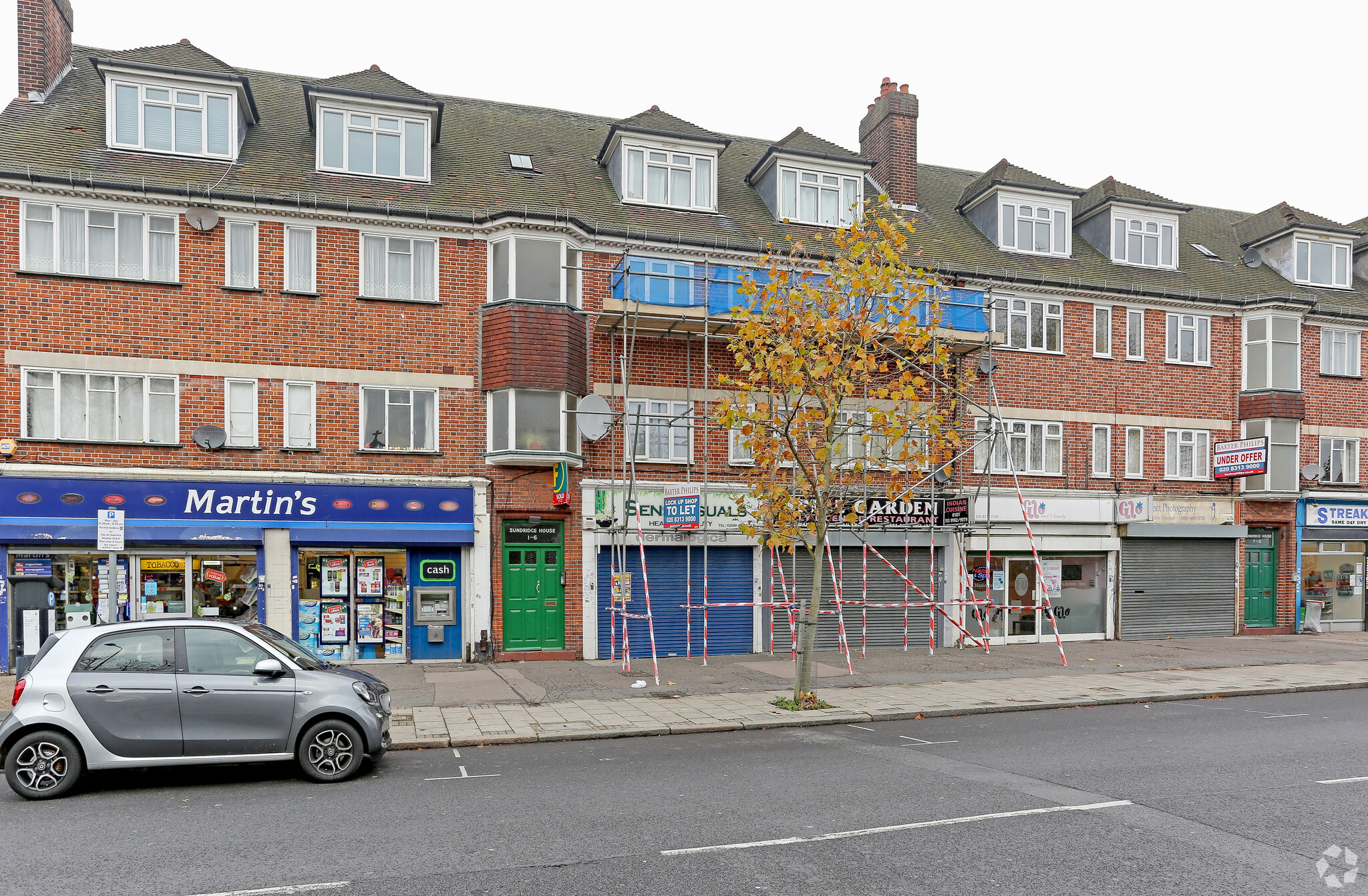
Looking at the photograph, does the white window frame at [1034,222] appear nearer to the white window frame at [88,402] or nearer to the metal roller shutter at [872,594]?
the metal roller shutter at [872,594]

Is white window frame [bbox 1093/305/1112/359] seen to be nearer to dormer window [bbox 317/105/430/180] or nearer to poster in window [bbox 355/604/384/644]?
dormer window [bbox 317/105/430/180]

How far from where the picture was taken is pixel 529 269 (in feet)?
58.7

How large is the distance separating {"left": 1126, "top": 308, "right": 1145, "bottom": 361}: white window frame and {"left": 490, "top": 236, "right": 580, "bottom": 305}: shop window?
1396cm

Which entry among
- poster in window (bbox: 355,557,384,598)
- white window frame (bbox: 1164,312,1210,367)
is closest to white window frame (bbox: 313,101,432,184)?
poster in window (bbox: 355,557,384,598)

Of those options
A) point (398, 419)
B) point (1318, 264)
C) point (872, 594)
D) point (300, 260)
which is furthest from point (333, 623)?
point (1318, 264)

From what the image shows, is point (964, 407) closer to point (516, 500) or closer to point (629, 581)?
point (629, 581)

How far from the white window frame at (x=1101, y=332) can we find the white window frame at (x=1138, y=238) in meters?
2.35

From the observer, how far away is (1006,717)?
13.2 m

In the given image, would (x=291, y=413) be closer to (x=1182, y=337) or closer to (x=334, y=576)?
(x=334, y=576)

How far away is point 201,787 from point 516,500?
9348mm

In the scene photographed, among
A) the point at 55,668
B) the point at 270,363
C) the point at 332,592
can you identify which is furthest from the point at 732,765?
the point at 270,363

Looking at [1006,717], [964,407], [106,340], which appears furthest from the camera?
[964,407]

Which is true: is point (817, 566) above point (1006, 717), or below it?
above

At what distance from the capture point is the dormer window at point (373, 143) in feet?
61.6
